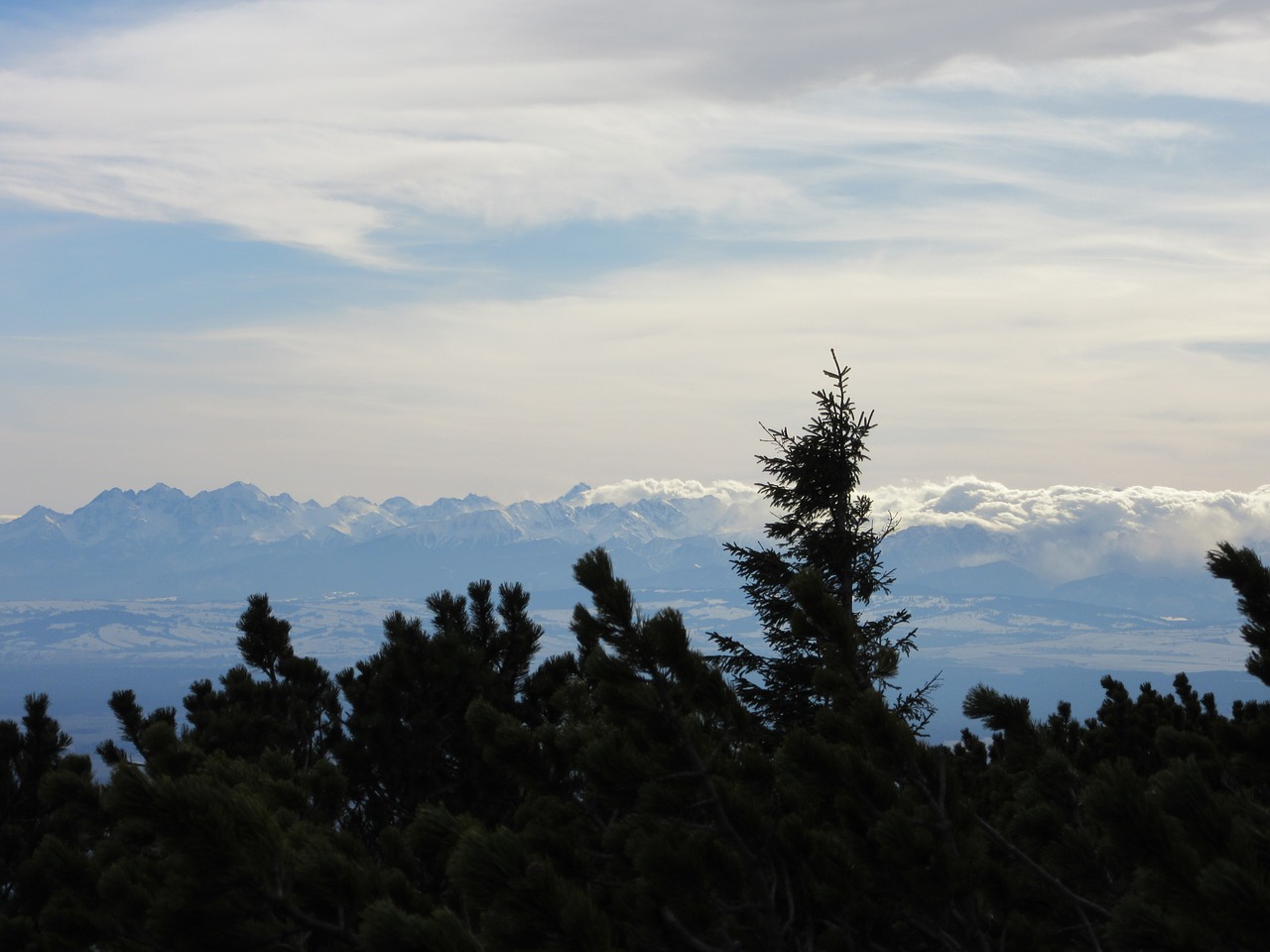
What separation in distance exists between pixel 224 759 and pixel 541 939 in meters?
3.73

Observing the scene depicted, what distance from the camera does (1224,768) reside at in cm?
562

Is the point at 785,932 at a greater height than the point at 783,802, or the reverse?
the point at 783,802

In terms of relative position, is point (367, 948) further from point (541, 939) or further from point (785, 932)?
point (785, 932)

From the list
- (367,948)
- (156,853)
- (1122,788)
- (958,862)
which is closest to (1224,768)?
(958,862)

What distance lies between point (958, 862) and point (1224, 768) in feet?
5.80

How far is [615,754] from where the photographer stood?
5.09 metres

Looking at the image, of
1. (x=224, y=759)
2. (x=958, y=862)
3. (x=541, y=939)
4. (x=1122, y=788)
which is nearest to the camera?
(x=1122, y=788)

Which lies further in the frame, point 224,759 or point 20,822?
point 20,822

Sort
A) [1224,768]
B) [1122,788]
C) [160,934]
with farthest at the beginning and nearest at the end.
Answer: [1224,768] → [160,934] → [1122,788]

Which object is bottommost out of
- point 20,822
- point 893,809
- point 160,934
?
point 20,822

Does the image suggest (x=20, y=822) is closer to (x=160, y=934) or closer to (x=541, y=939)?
(x=160, y=934)

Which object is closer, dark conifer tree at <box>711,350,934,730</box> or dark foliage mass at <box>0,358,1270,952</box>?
dark foliage mass at <box>0,358,1270,952</box>

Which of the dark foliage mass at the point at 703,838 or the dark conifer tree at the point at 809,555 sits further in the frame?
the dark conifer tree at the point at 809,555

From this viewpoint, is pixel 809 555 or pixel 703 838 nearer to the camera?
pixel 703 838
